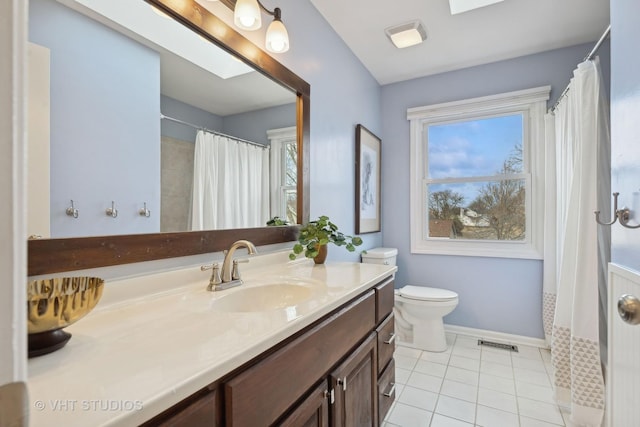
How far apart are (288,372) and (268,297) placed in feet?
1.45

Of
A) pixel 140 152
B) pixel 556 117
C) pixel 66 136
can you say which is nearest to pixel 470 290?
pixel 556 117

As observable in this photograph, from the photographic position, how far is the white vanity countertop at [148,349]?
43 cm

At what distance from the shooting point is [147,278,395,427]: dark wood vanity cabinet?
61 cm

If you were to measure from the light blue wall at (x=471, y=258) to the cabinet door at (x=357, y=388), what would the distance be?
5.65 feet

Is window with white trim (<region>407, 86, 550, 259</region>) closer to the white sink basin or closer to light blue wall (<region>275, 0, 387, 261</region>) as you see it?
light blue wall (<region>275, 0, 387, 261</region>)

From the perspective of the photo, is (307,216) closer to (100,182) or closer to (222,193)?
(222,193)

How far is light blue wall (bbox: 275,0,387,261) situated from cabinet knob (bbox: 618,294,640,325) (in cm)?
139

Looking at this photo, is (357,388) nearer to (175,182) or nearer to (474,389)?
(175,182)

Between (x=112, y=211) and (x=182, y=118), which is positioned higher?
(x=182, y=118)

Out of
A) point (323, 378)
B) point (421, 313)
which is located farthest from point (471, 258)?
point (323, 378)

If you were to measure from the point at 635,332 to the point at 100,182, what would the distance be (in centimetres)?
162

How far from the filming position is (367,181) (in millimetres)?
2684

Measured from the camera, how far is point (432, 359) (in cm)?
226

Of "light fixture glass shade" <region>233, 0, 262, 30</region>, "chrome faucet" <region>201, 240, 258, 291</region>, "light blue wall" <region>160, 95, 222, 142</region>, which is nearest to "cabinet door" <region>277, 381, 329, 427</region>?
"chrome faucet" <region>201, 240, 258, 291</region>
